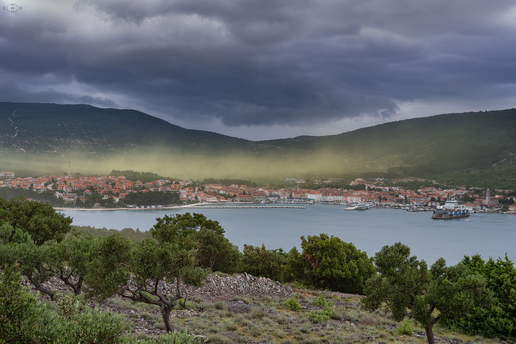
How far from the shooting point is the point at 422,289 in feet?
22.6

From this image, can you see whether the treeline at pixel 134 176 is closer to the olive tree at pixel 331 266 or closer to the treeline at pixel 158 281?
the olive tree at pixel 331 266

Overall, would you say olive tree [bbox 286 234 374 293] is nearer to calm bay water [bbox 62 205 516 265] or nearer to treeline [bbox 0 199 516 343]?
treeline [bbox 0 199 516 343]

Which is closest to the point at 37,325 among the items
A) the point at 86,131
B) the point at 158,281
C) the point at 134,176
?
the point at 158,281

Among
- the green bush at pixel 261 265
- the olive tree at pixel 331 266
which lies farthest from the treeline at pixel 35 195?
the olive tree at pixel 331 266

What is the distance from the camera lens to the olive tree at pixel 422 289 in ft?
20.7

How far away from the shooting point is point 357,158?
394ft

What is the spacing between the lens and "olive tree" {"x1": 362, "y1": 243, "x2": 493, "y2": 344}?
6312 mm

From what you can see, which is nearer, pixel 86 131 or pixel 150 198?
pixel 150 198

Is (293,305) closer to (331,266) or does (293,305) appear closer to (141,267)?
(331,266)

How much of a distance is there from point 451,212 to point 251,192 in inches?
1983

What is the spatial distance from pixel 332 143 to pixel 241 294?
4659 inches

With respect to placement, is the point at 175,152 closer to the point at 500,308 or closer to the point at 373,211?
the point at 373,211

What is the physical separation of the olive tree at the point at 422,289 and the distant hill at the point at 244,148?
91.8 m

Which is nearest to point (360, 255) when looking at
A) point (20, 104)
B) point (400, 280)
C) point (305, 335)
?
point (305, 335)
